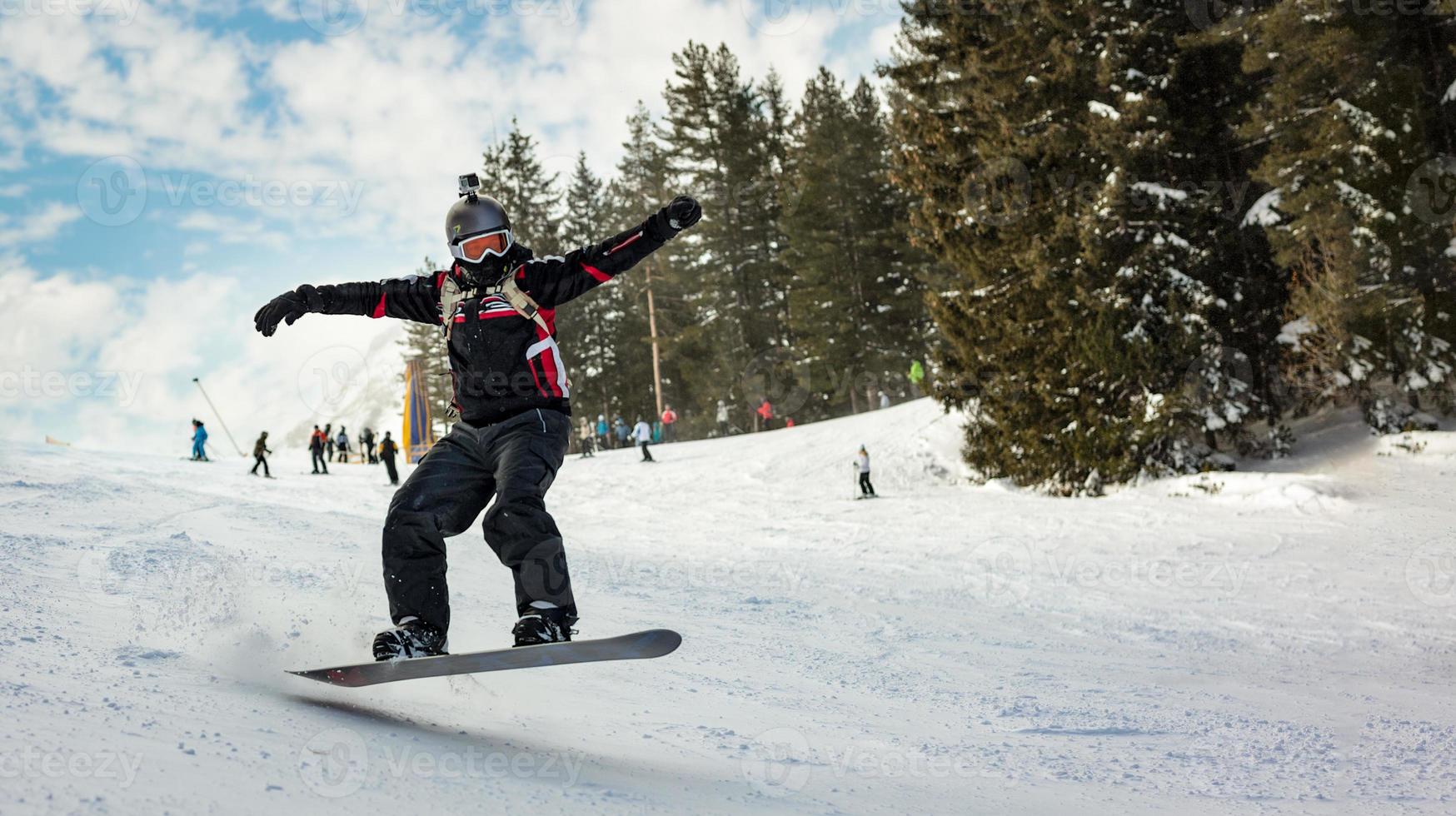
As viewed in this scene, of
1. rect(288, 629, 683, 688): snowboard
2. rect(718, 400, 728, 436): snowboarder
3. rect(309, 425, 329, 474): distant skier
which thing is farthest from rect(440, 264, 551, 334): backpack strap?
rect(718, 400, 728, 436): snowboarder

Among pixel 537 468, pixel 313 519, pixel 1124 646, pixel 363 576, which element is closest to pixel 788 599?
pixel 1124 646

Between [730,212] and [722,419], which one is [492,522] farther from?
[730,212]

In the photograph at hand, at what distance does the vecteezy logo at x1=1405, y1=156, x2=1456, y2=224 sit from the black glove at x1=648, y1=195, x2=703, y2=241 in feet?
53.7

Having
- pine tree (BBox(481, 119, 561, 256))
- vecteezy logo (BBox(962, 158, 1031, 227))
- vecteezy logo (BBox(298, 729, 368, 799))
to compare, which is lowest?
vecteezy logo (BBox(298, 729, 368, 799))

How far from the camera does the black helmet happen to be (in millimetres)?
4402

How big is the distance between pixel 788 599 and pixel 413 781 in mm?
6635

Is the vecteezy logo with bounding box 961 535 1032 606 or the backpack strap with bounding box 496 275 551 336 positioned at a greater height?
the backpack strap with bounding box 496 275 551 336

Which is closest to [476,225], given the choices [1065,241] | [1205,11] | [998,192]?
[1065,241]

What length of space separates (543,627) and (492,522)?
21.1 inches

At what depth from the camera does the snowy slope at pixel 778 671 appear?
288 centimetres

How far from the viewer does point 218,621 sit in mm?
4738
